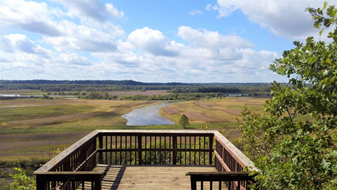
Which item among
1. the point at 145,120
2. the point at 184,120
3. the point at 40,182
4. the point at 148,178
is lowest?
the point at 145,120

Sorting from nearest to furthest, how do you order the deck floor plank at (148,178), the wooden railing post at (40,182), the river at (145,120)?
the wooden railing post at (40,182)
the deck floor plank at (148,178)
the river at (145,120)

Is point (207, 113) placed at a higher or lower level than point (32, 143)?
higher

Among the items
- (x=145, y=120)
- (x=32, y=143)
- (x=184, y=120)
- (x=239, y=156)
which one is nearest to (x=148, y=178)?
(x=239, y=156)

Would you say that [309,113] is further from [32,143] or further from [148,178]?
[32,143]

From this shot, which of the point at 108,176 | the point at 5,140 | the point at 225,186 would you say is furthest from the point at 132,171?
the point at 5,140

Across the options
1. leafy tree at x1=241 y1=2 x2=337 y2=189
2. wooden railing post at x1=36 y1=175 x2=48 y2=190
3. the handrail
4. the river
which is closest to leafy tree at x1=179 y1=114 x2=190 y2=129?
the river

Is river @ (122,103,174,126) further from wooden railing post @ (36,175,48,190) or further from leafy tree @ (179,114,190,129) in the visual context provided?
wooden railing post @ (36,175,48,190)

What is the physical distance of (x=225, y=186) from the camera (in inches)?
188

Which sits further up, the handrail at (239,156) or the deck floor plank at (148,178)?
the handrail at (239,156)

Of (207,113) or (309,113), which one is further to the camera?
(207,113)

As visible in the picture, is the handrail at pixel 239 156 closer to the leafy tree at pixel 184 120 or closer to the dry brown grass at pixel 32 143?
the dry brown grass at pixel 32 143

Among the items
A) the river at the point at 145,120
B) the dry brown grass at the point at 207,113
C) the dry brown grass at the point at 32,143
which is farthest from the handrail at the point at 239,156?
the river at the point at 145,120

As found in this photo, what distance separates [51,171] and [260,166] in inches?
102

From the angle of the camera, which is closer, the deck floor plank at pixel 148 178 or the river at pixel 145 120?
the deck floor plank at pixel 148 178
